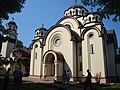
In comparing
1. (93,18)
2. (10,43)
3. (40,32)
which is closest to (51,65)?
(40,32)

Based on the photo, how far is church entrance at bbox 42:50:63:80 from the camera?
26.5 metres

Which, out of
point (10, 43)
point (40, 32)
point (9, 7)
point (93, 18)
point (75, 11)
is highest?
point (75, 11)

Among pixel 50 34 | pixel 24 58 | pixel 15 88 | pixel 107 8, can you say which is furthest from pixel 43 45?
pixel 107 8

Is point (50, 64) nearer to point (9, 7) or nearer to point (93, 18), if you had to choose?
point (93, 18)

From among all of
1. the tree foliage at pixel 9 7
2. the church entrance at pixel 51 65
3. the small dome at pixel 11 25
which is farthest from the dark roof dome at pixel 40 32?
the tree foliage at pixel 9 7

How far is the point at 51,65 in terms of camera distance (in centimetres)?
2988

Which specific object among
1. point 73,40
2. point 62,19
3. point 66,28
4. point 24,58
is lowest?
point 24,58

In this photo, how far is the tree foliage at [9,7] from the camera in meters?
11.6

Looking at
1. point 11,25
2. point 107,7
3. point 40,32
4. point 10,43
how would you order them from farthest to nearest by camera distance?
point 11,25, point 10,43, point 40,32, point 107,7

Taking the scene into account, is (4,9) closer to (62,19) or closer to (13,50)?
(62,19)

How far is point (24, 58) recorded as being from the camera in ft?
122

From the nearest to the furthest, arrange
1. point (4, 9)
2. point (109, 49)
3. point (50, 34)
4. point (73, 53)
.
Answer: point (4, 9) → point (73, 53) → point (109, 49) → point (50, 34)

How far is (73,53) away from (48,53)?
4671 mm

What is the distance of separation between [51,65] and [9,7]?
19.2 m
